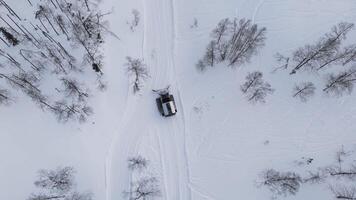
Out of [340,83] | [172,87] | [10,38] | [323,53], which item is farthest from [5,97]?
[340,83]

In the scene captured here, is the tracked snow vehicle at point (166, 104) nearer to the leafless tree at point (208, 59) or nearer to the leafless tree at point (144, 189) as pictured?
the leafless tree at point (208, 59)

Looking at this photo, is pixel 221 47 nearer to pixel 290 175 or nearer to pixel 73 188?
pixel 290 175

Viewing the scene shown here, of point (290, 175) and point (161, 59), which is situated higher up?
point (161, 59)

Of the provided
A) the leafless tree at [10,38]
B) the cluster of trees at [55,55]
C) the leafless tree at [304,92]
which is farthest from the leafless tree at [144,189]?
the leafless tree at [10,38]

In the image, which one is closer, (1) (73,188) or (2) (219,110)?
(1) (73,188)

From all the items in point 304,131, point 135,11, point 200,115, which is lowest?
point 304,131

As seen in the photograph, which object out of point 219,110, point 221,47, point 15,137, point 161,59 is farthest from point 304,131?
point 15,137
